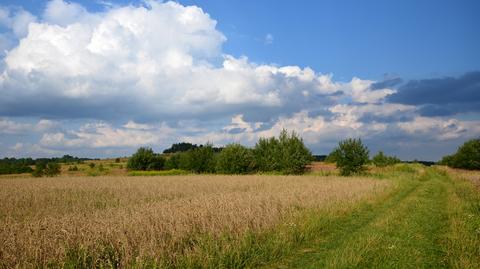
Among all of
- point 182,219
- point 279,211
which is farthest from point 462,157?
point 182,219

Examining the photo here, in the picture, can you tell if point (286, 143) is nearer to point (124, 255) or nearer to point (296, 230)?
point (296, 230)

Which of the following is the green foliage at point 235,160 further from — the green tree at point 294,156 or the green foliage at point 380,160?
the green foliage at point 380,160

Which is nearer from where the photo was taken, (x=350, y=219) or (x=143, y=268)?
(x=143, y=268)

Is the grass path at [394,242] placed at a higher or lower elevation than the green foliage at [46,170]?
lower

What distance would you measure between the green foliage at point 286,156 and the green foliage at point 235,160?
8.12 ft

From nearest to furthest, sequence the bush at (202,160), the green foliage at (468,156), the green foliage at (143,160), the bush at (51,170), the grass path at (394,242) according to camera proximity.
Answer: the grass path at (394,242)
the bush at (51,170)
the bush at (202,160)
the green foliage at (468,156)
the green foliage at (143,160)

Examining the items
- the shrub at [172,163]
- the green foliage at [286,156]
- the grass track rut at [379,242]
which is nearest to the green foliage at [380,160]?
the green foliage at [286,156]

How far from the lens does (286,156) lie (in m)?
57.5

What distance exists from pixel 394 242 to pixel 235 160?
2104 inches

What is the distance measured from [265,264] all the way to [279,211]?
543 cm

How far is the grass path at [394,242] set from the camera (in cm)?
920

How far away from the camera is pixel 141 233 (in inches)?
376

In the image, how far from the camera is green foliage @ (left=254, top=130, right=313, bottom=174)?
187 ft

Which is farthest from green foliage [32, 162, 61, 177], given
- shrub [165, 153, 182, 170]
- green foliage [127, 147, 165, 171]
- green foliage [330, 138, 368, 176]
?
green foliage [330, 138, 368, 176]
